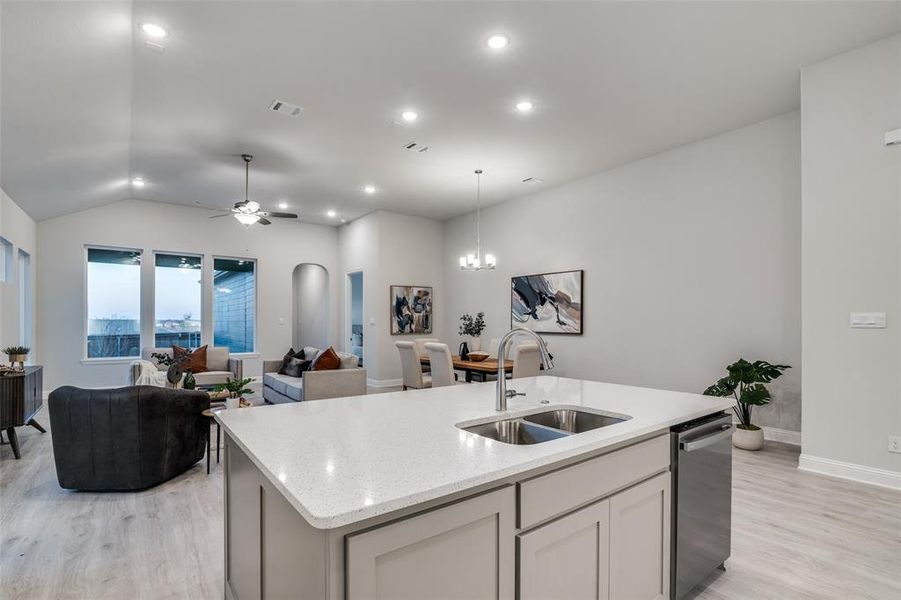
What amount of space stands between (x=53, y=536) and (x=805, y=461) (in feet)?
17.0

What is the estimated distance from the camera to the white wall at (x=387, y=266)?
811cm

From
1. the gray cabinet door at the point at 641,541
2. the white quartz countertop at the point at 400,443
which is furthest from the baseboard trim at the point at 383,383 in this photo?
the gray cabinet door at the point at 641,541

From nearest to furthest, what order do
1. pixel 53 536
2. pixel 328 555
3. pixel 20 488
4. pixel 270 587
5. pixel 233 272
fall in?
pixel 328 555 < pixel 270 587 < pixel 53 536 < pixel 20 488 < pixel 233 272

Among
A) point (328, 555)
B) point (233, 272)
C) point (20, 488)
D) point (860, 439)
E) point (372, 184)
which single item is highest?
point (372, 184)

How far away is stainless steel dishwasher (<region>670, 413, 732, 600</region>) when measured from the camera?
1866 mm

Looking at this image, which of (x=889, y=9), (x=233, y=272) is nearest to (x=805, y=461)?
(x=889, y=9)

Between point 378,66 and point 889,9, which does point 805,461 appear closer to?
point 889,9

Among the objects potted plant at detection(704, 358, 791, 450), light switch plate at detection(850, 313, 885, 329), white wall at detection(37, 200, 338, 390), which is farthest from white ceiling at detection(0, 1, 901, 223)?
potted plant at detection(704, 358, 791, 450)

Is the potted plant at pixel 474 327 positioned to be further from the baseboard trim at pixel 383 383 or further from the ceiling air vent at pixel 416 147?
the ceiling air vent at pixel 416 147

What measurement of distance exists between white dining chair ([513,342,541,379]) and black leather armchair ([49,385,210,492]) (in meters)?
3.19

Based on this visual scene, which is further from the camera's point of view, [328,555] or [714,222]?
[714,222]

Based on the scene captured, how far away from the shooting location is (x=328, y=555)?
980mm

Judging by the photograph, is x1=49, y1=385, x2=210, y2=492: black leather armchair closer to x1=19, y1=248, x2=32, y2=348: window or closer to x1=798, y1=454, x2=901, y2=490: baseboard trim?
x1=19, y1=248, x2=32, y2=348: window

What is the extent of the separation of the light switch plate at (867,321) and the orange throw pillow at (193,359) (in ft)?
24.2
